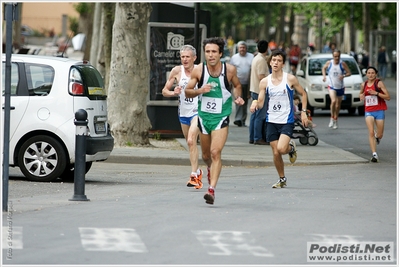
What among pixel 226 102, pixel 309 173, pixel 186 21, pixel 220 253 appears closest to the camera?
pixel 220 253

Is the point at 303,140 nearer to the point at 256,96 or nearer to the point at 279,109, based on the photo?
the point at 256,96

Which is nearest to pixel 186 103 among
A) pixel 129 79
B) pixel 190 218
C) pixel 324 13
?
pixel 190 218

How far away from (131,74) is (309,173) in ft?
14.5

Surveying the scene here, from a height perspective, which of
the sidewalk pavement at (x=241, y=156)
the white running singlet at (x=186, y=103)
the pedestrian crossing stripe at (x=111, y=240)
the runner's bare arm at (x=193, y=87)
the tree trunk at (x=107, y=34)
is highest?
the tree trunk at (x=107, y=34)

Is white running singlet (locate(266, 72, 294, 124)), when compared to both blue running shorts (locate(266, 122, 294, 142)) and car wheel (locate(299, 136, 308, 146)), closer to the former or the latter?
blue running shorts (locate(266, 122, 294, 142))

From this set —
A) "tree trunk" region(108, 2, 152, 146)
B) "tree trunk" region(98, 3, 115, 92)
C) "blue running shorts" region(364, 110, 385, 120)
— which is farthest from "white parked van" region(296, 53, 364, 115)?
"blue running shorts" region(364, 110, 385, 120)

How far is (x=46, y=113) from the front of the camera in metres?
12.3

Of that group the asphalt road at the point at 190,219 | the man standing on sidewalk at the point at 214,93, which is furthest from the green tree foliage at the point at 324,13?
the man standing on sidewalk at the point at 214,93

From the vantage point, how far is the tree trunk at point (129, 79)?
56.5 ft

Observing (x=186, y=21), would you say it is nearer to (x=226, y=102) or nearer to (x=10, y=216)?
(x=226, y=102)

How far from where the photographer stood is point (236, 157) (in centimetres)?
1565

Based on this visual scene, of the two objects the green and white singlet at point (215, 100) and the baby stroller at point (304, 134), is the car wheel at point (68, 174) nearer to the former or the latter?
the green and white singlet at point (215, 100)

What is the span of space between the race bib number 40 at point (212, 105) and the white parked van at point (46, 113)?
2187mm

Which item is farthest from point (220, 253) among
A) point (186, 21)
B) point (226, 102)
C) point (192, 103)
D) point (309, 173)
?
point (186, 21)
